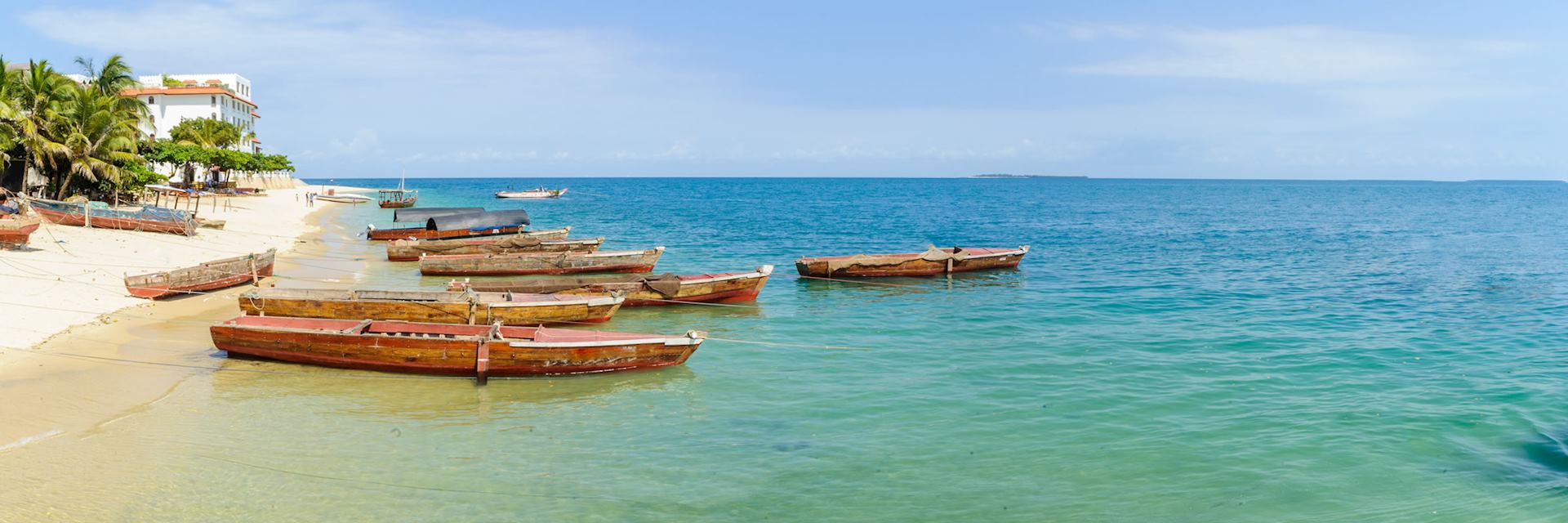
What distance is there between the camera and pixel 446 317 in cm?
2052

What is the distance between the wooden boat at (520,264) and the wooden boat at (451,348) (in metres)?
14.4

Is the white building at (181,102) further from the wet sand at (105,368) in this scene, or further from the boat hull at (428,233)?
the wet sand at (105,368)

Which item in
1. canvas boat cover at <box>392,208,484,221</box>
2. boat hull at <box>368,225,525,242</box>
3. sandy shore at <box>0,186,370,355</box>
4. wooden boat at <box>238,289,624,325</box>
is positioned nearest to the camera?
sandy shore at <box>0,186,370,355</box>

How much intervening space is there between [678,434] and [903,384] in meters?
4.95

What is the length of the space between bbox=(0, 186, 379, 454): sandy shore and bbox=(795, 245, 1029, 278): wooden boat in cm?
1505

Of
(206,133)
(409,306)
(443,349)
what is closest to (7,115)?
(409,306)

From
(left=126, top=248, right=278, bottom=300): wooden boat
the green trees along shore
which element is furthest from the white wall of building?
(left=126, top=248, right=278, bottom=300): wooden boat

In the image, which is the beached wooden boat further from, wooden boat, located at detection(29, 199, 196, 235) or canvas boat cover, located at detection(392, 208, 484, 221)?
canvas boat cover, located at detection(392, 208, 484, 221)

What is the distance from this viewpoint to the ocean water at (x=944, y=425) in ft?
37.2

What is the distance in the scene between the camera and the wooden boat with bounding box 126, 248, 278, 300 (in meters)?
22.6

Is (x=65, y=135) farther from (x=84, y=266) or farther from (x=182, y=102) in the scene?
(x=182, y=102)

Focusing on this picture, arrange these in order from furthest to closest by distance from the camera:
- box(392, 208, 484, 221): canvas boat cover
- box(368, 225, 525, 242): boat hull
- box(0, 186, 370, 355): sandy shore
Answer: box(392, 208, 484, 221): canvas boat cover < box(368, 225, 525, 242): boat hull < box(0, 186, 370, 355): sandy shore

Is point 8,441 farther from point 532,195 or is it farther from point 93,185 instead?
point 532,195

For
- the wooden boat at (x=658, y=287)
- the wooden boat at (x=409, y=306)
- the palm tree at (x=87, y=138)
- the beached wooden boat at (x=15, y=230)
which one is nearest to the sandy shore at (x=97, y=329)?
the beached wooden boat at (x=15, y=230)
